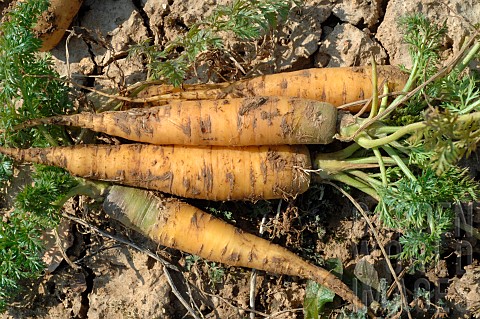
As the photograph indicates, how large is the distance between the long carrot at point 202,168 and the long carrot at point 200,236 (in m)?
0.11

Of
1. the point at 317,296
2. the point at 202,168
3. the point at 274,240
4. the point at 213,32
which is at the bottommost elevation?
the point at 317,296

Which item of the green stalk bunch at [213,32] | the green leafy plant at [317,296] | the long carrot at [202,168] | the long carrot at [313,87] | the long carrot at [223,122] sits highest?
the green stalk bunch at [213,32]

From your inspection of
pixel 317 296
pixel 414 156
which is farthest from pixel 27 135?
pixel 414 156

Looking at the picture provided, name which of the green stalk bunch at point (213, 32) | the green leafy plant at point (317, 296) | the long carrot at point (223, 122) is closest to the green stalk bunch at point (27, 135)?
the long carrot at point (223, 122)

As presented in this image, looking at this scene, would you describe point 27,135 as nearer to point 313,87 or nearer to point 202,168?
point 202,168

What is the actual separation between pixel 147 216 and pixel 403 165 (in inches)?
57.7

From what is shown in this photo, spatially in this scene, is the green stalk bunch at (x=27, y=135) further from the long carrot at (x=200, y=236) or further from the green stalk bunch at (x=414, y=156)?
the green stalk bunch at (x=414, y=156)

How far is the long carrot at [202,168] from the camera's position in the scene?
10.1 feet

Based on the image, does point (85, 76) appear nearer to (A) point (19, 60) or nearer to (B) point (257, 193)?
(A) point (19, 60)

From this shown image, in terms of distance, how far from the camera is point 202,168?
10.2ft

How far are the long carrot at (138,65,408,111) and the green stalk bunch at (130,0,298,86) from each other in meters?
0.20

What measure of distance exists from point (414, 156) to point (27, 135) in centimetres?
219

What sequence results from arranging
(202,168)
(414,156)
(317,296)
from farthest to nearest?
(317,296)
(202,168)
(414,156)

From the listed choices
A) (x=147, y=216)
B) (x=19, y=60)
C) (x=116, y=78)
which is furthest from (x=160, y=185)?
(x=19, y=60)
